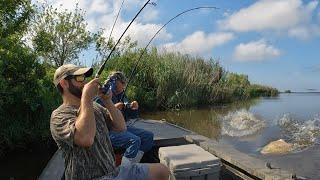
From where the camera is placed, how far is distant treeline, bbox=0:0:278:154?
8102mm

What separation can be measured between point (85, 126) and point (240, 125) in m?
11.4

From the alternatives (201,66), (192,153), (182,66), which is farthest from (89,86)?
(201,66)

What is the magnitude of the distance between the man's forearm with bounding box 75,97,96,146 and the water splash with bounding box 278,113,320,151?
23.6 ft

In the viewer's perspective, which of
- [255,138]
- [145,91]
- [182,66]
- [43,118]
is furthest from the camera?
[182,66]

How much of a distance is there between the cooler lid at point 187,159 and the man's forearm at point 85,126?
159 centimetres

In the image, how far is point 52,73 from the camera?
34.2 feet

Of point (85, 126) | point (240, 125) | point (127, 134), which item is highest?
point (85, 126)

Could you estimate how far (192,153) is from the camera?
4949mm

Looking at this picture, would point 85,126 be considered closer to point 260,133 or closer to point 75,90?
point 75,90

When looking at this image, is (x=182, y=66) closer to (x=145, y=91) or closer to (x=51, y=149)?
(x=145, y=91)

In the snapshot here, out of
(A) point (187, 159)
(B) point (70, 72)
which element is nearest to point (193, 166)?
(A) point (187, 159)

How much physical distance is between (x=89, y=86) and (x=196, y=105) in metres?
17.4

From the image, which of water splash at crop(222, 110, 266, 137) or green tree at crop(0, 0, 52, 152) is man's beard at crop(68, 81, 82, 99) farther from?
water splash at crop(222, 110, 266, 137)

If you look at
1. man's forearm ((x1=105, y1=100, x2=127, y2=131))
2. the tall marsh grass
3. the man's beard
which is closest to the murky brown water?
the tall marsh grass
